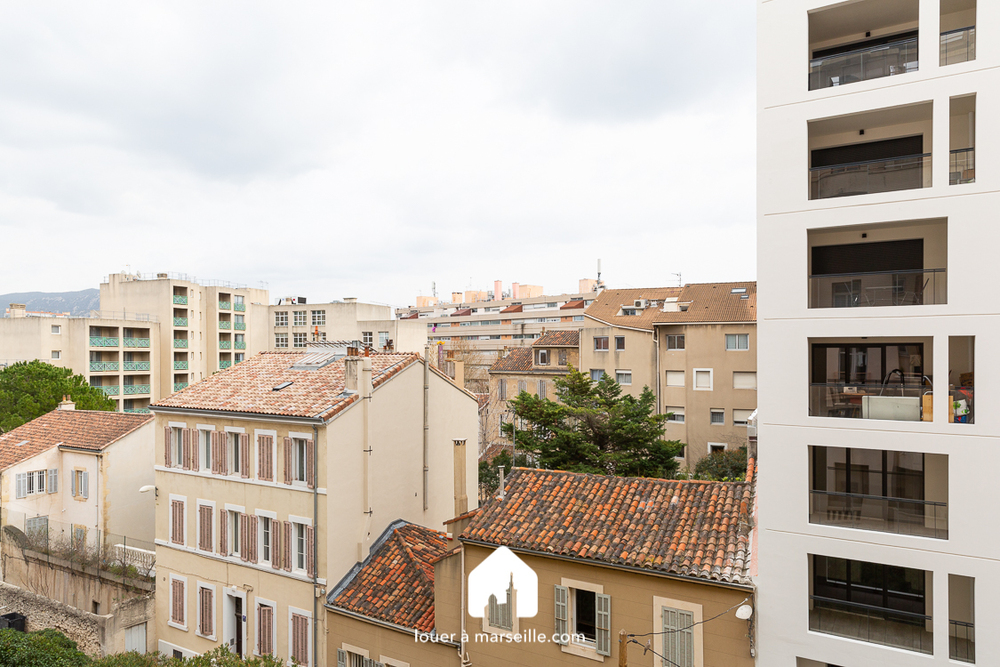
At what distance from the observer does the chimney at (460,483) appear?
19.4 m

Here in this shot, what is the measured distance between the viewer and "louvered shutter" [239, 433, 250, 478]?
2189 centimetres

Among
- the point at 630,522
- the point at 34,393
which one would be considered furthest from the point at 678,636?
the point at 34,393

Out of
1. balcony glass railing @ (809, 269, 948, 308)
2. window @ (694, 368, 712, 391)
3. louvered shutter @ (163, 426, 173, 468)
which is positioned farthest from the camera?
window @ (694, 368, 712, 391)

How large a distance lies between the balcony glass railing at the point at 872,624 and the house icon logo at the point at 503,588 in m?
6.66

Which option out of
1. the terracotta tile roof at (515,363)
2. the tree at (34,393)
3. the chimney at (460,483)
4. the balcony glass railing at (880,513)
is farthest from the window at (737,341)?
the tree at (34,393)

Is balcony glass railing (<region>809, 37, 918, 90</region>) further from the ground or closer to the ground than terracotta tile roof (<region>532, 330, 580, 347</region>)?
further from the ground

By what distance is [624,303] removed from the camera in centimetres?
5553

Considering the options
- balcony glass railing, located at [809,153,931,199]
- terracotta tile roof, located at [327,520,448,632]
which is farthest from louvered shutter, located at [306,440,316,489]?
balcony glass railing, located at [809,153,931,199]

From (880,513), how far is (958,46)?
10522 millimetres

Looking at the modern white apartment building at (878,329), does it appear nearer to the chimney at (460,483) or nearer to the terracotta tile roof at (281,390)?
the chimney at (460,483)

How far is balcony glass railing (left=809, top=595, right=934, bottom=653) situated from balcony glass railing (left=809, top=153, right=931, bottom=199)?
9.54 m

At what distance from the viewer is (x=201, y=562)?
75.3 feet

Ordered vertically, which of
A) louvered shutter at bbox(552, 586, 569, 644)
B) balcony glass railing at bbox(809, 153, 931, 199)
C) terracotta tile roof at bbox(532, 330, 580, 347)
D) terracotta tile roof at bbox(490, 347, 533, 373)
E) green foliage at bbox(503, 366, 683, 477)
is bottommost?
louvered shutter at bbox(552, 586, 569, 644)

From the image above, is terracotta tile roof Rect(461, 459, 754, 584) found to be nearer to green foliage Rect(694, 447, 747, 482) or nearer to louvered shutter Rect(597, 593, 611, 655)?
louvered shutter Rect(597, 593, 611, 655)
